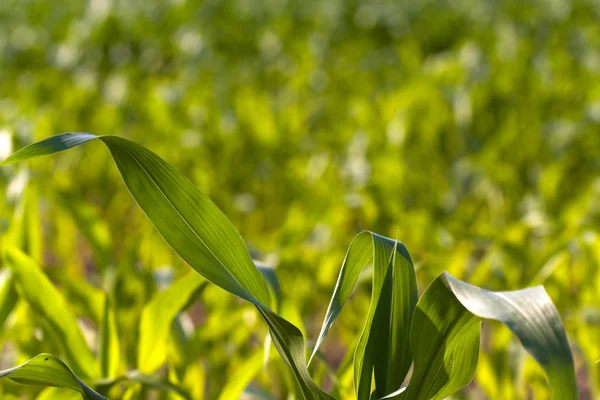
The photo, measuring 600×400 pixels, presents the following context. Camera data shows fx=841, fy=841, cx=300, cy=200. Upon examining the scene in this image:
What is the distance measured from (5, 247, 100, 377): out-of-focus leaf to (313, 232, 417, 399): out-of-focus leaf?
1.82 feet

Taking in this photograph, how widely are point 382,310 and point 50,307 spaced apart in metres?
0.62

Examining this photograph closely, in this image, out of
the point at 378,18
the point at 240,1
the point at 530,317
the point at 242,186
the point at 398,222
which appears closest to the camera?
the point at 530,317

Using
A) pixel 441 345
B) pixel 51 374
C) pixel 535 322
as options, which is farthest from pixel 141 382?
pixel 535 322

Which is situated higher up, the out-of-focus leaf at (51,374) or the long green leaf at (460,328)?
the long green leaf at (460,328)

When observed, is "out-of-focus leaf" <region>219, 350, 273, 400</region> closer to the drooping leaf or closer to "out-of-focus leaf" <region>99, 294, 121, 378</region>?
"out-of-focus leaf" <region>99, 294, 121, 378</region>

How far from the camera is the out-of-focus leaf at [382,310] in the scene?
0.93m

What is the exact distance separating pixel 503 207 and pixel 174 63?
10.3 ft

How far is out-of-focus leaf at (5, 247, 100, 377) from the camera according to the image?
1.31m

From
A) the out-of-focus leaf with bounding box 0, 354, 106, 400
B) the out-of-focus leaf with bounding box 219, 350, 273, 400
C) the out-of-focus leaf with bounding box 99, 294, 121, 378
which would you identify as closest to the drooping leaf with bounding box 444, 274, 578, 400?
the out-of-focus leaf with bounding box 0, 354, 106, 400

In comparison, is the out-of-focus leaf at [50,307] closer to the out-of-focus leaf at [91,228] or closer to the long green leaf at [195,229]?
the out-of-focus leaf at [91,228]

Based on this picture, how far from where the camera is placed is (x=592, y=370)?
1688 mm

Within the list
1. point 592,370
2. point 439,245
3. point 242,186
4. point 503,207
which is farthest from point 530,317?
point 242,186

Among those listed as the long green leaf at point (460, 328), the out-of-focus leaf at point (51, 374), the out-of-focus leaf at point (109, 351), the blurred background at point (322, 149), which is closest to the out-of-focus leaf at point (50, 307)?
the out-of-focus leaf at point (109, 351)

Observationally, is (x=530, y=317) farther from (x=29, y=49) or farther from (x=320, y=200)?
(x=29, y=49)
